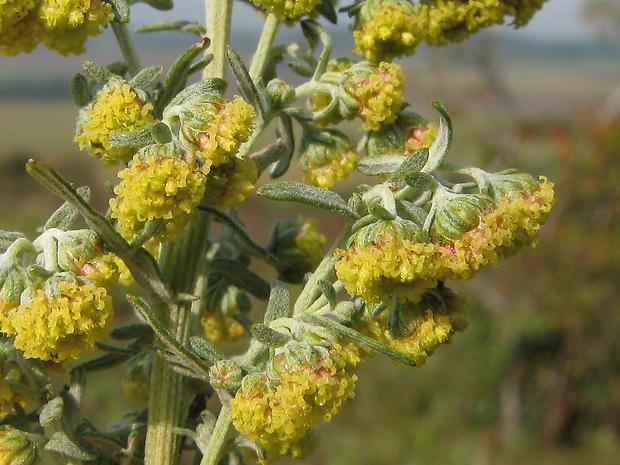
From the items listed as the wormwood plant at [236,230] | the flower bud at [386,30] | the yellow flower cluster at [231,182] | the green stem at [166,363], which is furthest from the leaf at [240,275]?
the flower bud at [386,30]

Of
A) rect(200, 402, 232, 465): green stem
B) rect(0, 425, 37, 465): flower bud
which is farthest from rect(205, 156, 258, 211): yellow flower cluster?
rect(0, 425, 37, 465): flower bud

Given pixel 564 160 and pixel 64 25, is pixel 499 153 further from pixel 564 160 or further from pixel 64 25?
pixel 64 25

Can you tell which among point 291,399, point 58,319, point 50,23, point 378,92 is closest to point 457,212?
point 378,92

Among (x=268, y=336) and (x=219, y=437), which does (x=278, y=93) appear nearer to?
(x=268, y=336)

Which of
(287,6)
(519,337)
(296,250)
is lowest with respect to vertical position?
(519,337)

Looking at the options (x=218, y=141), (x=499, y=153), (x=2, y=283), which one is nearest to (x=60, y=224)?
(x=2, y=283)

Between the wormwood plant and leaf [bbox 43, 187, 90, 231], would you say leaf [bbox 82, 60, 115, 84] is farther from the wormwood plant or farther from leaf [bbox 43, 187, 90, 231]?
leaf [bbox 43, 187, 90, 231]

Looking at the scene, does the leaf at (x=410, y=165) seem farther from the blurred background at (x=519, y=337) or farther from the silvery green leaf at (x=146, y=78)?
the blurred background at (x=519, y=337)

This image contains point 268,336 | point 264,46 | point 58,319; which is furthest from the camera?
point 264,46
